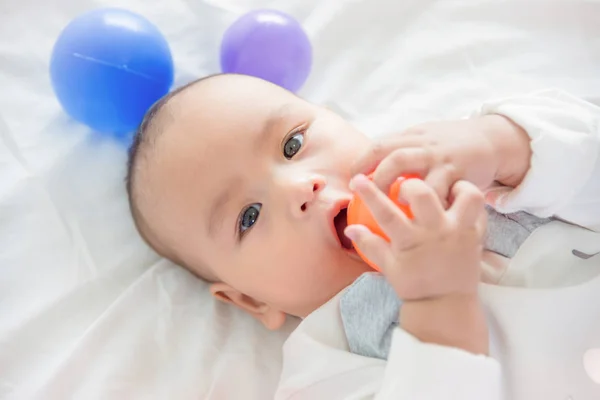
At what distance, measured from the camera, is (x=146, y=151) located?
39.4 inches

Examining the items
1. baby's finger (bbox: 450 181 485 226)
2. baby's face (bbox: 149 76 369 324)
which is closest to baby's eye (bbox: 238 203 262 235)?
baby's face (bbox: 149 76 369 324)

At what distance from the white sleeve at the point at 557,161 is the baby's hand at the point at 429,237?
22 cm

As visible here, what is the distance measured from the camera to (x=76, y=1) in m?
→ 1.28

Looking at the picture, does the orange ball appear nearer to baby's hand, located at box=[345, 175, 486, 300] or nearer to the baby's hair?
baby's hand, located at box=[345, 175, 486, 300]

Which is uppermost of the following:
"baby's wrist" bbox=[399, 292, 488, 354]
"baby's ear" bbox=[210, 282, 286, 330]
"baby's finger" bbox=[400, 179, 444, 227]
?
"baby's finger" bbox=[400, 179, 444, 227]

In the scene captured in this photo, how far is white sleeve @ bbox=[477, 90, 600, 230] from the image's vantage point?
878mm

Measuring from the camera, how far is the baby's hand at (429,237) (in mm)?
684

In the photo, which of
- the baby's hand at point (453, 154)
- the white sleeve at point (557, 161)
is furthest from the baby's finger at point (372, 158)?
the white sleeve at point (557, 161)

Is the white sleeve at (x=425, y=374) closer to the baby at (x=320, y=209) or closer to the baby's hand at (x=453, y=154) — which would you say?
the baby at (x=320, y=209)

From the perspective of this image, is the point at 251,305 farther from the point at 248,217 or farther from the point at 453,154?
the point at 453,154

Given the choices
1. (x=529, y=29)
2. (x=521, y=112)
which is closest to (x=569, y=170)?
(x=521, y=112)

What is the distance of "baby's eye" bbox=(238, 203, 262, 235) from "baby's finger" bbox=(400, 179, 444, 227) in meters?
0.30

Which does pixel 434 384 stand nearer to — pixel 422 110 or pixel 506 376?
pixel 506 376

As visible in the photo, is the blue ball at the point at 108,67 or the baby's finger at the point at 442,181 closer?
the baby's finger at the point at 442,181
